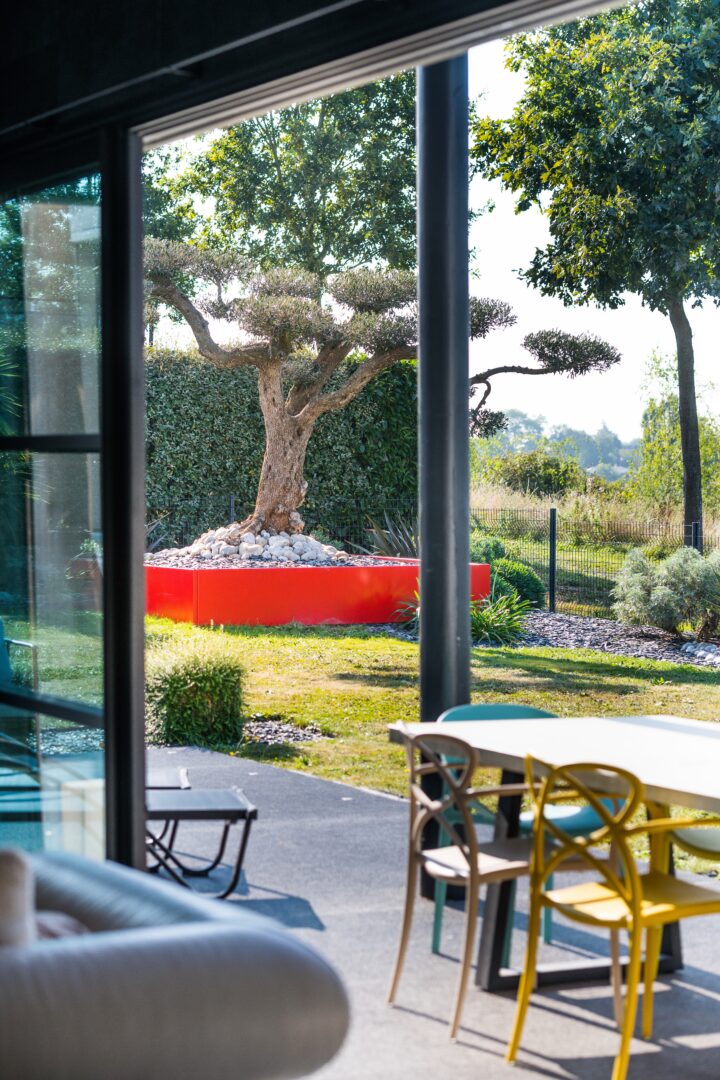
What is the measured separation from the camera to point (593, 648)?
13109mm

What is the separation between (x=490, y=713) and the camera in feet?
13.8

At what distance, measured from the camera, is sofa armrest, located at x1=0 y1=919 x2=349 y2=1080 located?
1.78 metres

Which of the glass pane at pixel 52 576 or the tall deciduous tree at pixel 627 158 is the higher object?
the tall deciduous tree at pixel 627 158

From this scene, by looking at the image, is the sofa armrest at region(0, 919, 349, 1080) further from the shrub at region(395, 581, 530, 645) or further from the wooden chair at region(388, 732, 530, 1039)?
the shrub at region(395, 581, 530, 645)

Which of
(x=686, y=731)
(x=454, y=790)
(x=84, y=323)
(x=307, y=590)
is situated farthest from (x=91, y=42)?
(x=307, y=590)

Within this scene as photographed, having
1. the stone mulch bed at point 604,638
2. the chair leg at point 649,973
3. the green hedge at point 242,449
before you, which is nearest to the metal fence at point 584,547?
the stone mulch bed at point 604,638

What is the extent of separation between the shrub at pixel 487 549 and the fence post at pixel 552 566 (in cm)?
53

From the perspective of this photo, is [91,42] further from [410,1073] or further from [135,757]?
[410,1073]

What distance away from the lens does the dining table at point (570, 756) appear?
347 cm

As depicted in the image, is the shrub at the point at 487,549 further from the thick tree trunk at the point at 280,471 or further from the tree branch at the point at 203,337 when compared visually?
the tree branch at the point at 203,337

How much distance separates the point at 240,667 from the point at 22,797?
4.29 meters

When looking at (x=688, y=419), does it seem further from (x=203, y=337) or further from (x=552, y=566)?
(x=203, y=337)

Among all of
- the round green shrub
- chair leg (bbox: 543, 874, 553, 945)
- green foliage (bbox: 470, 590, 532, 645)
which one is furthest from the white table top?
the round green shrub

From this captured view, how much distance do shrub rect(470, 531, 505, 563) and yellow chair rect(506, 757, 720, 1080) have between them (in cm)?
1031
